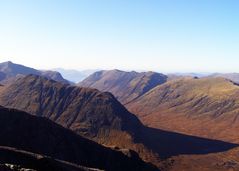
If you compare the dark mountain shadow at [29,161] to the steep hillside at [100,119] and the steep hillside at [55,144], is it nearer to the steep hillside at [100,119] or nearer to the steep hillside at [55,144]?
the steep hillside at [55,144]

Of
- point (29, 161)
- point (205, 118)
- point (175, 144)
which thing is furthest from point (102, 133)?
point (205, 118)

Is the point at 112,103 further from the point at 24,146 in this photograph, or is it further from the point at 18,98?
the point at 24,146

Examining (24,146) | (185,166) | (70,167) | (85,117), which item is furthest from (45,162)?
(85,117)

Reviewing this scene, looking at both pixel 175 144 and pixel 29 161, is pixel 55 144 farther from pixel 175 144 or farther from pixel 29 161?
pixel 175 144

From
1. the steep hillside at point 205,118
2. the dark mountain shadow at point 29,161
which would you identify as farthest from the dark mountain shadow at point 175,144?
the dark mountain shadow at point 29,161

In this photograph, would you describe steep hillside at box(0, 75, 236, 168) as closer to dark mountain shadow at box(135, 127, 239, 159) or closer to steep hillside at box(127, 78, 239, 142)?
dark mountain shadow at box(135, 127, 239, 159)
